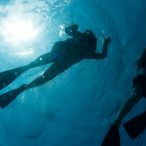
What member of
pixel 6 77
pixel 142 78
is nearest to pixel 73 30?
pixel 6 77

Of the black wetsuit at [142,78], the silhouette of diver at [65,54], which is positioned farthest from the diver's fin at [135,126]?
the silhouette of diver at [65,54]

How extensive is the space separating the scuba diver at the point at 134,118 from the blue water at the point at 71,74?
23.2ft

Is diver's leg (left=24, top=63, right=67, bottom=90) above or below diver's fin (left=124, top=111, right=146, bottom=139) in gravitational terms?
above

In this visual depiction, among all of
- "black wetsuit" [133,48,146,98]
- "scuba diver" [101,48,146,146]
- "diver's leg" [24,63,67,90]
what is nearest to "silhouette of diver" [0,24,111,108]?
"diver's leg" [24,63,67,90]

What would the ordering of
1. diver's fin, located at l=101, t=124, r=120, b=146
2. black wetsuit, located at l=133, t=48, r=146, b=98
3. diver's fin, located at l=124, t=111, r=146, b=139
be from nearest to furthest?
diver's fin, located at l=101, t=124, r=120, b=146, diver's fin, located at l=124, t=111, r=146, b=139, black wetsuit, located at l=133, t=48, r=146, b=98

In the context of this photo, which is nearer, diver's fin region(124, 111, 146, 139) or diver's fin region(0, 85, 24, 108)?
diver's fin region(124, 111, 146, 139)

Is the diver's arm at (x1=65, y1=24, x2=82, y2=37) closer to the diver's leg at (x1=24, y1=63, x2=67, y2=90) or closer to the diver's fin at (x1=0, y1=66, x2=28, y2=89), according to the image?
the diver's leg at (x1=24, y1=63, x2=67, y2=90)

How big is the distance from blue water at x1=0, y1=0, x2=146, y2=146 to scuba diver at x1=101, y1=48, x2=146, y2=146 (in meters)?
7.08

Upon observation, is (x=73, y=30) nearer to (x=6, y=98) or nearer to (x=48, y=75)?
(x=48, y=75)

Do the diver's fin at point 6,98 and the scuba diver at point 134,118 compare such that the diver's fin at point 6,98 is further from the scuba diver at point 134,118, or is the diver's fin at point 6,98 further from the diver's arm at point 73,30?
the scuba diver at point 134,118

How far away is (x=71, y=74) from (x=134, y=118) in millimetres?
9526

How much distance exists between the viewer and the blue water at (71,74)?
14320mm

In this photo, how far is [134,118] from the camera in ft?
23.6

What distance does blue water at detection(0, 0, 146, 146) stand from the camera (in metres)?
14.3
